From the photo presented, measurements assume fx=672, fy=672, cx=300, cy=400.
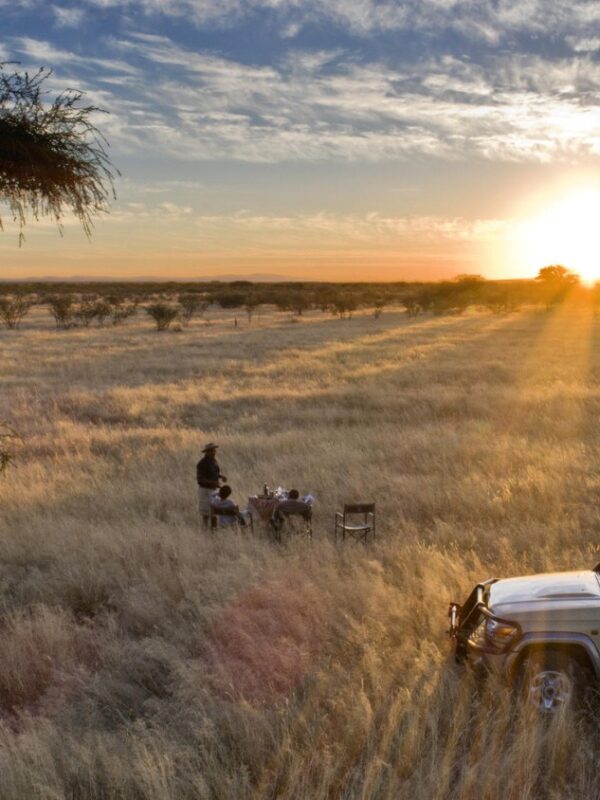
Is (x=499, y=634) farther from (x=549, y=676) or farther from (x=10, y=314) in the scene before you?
(x=10, y=314)

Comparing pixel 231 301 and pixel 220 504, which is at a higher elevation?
pixel 231 301

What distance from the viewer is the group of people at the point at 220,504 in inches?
366

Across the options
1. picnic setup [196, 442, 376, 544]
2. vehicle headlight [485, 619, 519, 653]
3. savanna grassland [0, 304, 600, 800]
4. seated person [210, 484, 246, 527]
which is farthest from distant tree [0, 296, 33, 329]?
vehicle headlight [485, 619, 519, 653]

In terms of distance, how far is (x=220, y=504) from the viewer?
9.52 m

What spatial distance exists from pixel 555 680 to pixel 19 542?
277 inches

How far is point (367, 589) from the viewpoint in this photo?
689cm

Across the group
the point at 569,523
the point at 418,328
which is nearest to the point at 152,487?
the point at 569,523

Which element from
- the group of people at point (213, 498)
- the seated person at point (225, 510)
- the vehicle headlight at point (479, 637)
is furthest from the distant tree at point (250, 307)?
the vehicle headlight at point (479, 637)

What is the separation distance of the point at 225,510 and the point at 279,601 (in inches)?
115

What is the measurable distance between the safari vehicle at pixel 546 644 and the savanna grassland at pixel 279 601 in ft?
0.73

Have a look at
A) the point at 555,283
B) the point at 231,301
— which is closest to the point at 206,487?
the point at 231,301

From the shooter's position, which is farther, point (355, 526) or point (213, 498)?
point (213, 498)

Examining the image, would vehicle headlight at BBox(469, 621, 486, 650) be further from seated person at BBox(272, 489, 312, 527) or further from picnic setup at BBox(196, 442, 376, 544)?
seated person at BBox(272, 489, 312, 527)

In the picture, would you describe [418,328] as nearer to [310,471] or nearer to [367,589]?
[310,471]
